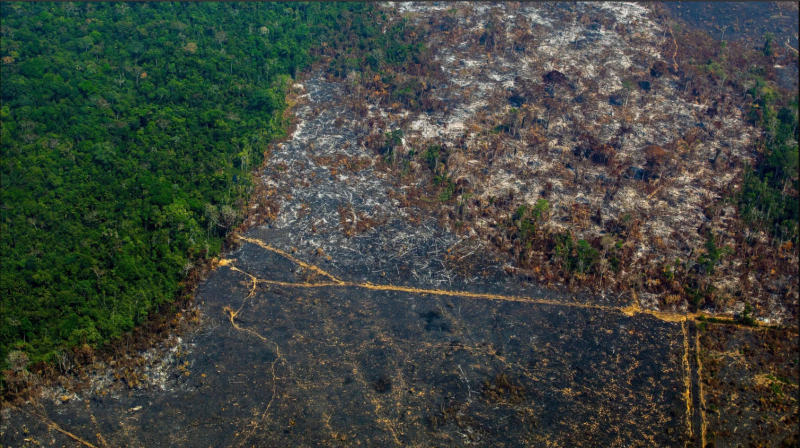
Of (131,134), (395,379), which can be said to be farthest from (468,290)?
(131,134)

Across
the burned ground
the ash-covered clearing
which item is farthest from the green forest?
the ash-covered clearing

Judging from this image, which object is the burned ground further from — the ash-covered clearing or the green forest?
the green forest

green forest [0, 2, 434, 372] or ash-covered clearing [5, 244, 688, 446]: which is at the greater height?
green forest [0, 2, 434, 372]

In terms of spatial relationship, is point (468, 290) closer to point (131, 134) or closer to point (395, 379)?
point (395, 379)

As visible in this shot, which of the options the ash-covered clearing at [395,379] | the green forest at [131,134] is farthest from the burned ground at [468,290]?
the green forest at [131,134]

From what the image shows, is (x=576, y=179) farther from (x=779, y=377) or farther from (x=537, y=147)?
(x=779, y=377)

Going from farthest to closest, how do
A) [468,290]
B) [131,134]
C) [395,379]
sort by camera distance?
[131,134], [468,290], [395,379]

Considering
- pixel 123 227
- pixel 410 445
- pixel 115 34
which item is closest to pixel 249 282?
pixel 123 227

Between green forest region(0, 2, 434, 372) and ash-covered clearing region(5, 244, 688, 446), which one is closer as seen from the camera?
ash-covered clearing region(5, 244, 688, 446)

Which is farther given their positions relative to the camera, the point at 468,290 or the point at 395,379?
the point at 468,290

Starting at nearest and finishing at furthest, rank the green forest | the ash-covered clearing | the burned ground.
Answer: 1. the ash-covered clearing
2. the burned ground
3. the green forest
